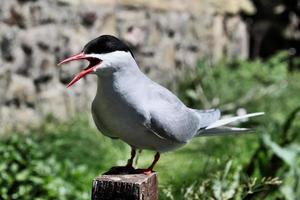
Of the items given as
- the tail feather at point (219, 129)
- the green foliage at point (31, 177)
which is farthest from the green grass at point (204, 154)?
the tail feather at point (219, 129)

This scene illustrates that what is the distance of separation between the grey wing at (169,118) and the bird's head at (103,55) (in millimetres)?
152

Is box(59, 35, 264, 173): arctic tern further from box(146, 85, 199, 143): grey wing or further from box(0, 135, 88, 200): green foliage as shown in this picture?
box(0, 135, 88, 200): green foliage

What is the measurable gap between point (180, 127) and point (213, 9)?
4603mm

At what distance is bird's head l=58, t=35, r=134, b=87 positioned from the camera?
204 cm

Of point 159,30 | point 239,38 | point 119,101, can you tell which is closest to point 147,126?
point 119,101

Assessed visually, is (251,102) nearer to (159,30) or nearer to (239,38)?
(159,30)

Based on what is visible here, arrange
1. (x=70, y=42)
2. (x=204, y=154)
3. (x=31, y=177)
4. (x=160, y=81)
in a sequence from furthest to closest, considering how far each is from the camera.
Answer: (x=160, y=81) → (x=70, y=42) → (x=204, y=154) → (x=31, y=177)

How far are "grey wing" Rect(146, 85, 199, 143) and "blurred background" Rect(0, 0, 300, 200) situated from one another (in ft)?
0.92

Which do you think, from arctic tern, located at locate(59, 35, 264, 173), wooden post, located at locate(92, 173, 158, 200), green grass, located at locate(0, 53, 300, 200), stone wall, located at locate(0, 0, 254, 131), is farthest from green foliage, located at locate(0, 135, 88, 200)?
wooden post, located at locate(92, 173, 158, 200)

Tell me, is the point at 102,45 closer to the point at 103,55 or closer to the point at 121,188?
the point at 103,55

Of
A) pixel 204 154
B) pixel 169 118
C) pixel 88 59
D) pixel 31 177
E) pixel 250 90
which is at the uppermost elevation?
pixel 88 59

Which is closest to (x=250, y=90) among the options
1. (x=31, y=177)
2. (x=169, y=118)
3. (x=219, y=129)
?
(x=31, y=177)

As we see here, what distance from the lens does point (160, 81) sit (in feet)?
19.9

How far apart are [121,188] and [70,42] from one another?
3107 millimetres
